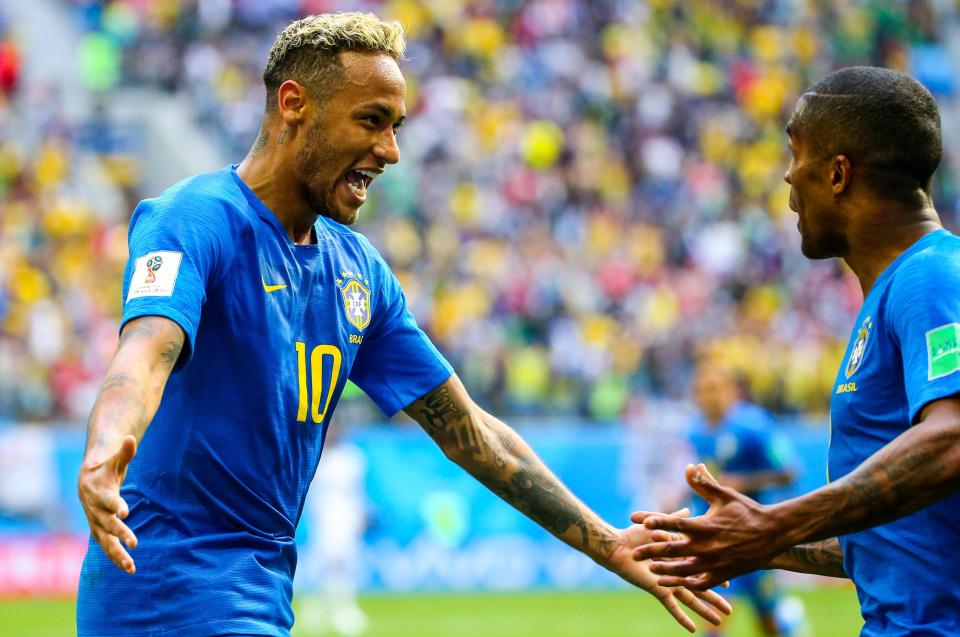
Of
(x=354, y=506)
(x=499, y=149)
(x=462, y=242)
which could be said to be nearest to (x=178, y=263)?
(x=354, y=506)

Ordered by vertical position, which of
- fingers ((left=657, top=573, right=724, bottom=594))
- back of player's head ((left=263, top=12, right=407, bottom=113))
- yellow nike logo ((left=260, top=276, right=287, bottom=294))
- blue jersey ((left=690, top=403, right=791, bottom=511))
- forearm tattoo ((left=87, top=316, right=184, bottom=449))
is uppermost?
blue jersey ((left=690, top=403, right=791, bottom=511))

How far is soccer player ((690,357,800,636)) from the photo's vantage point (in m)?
11.4

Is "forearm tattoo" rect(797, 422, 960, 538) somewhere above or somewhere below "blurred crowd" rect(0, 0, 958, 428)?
below

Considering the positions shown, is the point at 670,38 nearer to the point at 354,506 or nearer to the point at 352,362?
the point at 354,506

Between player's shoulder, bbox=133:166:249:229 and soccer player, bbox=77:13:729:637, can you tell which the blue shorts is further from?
player's shoulder, bbox=133:166:249:229

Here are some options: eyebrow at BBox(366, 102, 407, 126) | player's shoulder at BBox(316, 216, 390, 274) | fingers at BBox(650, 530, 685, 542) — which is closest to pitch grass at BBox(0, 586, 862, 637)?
fingers at BBox(650, 530, 685, 542)

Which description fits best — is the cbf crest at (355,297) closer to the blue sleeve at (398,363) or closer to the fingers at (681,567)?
the blue sleeve at (398,363)

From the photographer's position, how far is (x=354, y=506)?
16.8 meters

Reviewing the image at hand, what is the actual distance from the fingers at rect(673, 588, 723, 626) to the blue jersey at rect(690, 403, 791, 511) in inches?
268

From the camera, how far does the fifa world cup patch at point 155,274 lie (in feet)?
13.4

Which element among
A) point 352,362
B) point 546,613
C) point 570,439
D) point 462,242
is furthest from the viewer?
point 462,242

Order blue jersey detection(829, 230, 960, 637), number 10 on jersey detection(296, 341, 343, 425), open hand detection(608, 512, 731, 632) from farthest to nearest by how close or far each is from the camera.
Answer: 1. open hand detection(608, 512, 731, 632)
2. number 10 on jersey detection(296, 341, 343, 425)
3. blue jersey detection(829, 230, 960, 637)

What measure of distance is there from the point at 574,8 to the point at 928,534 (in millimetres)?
25920

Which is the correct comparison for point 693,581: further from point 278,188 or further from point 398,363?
point 278,188
